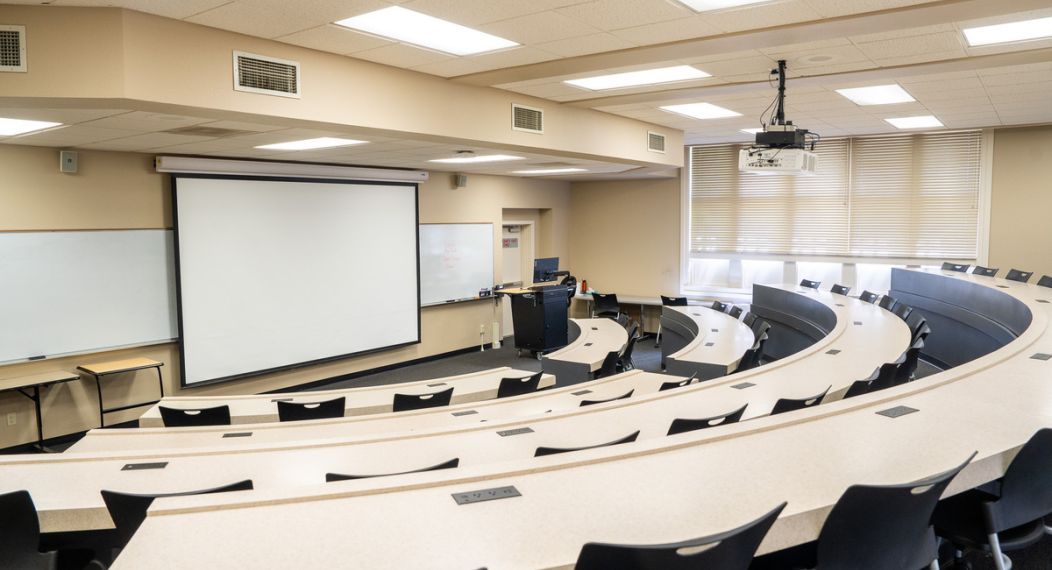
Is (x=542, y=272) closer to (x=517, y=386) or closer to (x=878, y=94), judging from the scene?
(x=878, y=94)

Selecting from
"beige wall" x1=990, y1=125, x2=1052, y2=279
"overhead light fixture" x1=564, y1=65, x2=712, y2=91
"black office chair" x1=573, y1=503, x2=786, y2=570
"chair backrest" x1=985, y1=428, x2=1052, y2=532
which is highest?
"overhead light fixture" x1=564, y1=65, x2=712, y2=91

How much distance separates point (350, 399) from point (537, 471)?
2714 mm

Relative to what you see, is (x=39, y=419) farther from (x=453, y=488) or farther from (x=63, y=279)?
(x=453, y=488)

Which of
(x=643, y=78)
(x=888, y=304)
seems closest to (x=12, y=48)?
(x=643, y=78)

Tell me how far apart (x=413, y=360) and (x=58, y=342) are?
436 cm

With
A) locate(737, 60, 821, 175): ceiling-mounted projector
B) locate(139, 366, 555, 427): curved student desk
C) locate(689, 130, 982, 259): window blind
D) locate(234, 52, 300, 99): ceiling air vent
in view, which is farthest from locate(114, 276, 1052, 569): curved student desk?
locate(689, 130, 982, 259): window blind

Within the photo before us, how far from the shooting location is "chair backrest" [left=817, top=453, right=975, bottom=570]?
5.50ft

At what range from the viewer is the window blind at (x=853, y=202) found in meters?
9.54

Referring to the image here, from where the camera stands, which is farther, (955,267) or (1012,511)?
(955,267)

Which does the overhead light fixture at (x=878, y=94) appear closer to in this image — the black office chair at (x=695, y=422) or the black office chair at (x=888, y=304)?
the black office chair at (x=888, y=304)

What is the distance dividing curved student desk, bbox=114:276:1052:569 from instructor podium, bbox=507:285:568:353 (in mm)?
7447

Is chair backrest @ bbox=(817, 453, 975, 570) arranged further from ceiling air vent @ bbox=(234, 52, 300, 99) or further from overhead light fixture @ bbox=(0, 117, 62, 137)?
overhead light fixture @ bbox=(0, 117, 62, 137)

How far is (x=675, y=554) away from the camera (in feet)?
4.40

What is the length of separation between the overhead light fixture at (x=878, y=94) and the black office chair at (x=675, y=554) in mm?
5673
